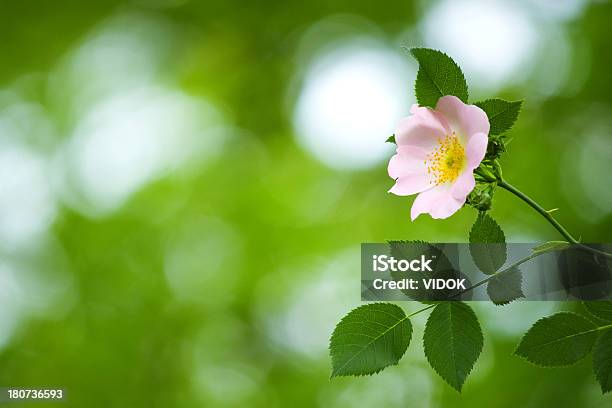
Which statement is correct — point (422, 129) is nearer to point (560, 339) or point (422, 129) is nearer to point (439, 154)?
point (439, 154)

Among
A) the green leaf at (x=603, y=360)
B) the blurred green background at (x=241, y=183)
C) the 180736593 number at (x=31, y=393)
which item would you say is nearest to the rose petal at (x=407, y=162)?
the green leaf at (x=603, y=360)

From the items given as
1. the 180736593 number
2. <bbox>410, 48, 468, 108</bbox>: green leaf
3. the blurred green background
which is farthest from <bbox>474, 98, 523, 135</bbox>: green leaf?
the 180736593 number

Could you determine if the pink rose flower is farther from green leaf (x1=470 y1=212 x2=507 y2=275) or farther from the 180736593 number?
the 180736593 number

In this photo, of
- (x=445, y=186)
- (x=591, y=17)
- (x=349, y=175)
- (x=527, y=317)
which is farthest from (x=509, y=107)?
(x=591, y=17)

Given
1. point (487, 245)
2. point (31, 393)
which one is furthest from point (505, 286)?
point (31, 393)

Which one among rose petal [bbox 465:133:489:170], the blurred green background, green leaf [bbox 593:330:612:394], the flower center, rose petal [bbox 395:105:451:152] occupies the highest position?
the blurred green background
